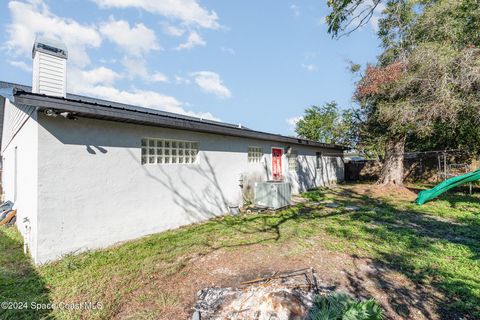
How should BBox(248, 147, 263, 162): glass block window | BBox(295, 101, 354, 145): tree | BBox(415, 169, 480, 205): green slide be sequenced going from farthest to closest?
BBox(295, 101, 354, 145): tree → BBox(248, 147, 263, 162): glass block window → BBox(415, 169, 480, 205): green slide

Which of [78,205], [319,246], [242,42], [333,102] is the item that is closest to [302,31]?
[242,42]

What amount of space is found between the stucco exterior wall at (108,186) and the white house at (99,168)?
0.01 metres

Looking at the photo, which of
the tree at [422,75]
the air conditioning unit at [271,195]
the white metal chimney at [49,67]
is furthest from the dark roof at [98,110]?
the tree at [422,75]

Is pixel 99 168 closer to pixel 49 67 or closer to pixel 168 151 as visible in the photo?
pixel 168 151

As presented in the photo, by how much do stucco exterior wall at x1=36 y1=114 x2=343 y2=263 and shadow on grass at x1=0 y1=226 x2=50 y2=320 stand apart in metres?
0.36

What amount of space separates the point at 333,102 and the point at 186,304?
24.2 meters

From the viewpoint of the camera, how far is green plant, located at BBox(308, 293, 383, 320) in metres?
2.05

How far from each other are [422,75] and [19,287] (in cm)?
1203

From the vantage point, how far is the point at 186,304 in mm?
2732

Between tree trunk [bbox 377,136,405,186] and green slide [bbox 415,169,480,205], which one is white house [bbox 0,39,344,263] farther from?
tree trunk [bbox 377,136,405,186]

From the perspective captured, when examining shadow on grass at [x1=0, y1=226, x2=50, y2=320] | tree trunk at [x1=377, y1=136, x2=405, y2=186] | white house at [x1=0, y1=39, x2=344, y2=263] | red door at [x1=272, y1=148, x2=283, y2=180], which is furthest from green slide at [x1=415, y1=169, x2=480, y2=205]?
shadow on grass at [x1=0, y1=226, x2=50, y2=320]

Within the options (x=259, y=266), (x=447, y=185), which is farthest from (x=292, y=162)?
(x=259, y=266)

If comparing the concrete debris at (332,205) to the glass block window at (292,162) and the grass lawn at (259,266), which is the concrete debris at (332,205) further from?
the glass block window at (292,162)

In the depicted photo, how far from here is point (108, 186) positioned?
4480 mm
